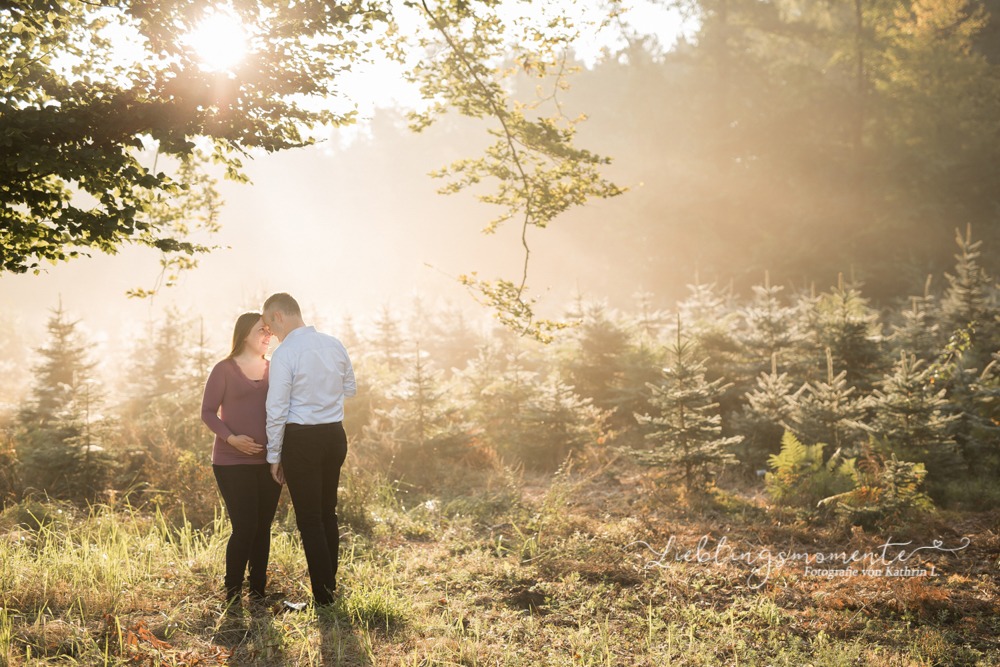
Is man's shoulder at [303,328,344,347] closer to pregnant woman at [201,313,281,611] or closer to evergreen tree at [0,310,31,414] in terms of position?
pregnant woman at [201,313,281,611]

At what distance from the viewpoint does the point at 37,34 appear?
3.92 metres

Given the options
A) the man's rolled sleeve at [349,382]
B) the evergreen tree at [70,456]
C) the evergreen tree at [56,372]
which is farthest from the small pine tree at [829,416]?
the evergreen tree at [56,372]

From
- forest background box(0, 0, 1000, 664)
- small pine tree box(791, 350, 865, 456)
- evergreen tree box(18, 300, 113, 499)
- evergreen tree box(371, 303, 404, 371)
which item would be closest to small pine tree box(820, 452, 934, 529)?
forest background box(0, 0, 1000, 664)

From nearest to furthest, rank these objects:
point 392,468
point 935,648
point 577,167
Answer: point 935,648
point 577,167
point 392,468

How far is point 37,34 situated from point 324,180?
232 ft

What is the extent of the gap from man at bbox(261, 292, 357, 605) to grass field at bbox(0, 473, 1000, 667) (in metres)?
0.54

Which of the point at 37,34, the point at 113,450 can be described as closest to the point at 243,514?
the point at 37,34

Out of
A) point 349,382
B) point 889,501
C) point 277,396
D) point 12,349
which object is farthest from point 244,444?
point 12,349

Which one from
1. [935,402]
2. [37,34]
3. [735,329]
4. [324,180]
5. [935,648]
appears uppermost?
[324,180]

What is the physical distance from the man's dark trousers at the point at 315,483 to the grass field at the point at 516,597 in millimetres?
270

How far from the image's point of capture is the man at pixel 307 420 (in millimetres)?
3553

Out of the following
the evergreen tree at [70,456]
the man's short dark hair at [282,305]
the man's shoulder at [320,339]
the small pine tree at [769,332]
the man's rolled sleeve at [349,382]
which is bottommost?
the evergreen tree at [70,456]

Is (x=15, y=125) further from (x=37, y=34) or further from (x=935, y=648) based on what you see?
(x=935, y=648)

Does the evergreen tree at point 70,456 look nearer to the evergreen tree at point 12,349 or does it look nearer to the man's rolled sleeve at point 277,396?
the man's rolled sleeve at point 277,396
